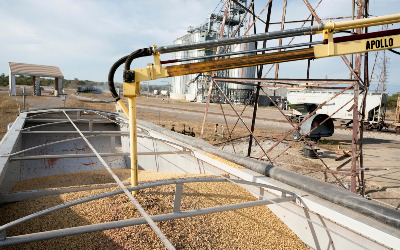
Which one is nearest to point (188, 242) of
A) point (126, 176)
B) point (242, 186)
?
point (242, 186)

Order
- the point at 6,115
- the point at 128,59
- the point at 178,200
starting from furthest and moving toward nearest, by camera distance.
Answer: the point at 6,115
the point at 128,59
the point at 178,200

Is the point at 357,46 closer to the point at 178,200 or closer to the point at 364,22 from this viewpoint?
the point at 364,22

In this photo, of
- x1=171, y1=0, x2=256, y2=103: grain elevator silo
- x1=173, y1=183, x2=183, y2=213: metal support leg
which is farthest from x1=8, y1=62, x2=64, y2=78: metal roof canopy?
x1=173, y1=183, x2=183, y2=213: metal support leg

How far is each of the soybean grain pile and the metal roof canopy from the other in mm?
31732

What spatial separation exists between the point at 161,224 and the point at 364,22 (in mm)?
3390

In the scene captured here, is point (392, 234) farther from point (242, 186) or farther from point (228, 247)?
point (242, 186)

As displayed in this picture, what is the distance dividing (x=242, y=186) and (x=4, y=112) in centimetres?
2191

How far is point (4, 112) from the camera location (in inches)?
765

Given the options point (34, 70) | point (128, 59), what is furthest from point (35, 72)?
point (128, 59)

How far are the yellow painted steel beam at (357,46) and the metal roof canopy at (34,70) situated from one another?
3375cm

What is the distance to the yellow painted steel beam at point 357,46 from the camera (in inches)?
114

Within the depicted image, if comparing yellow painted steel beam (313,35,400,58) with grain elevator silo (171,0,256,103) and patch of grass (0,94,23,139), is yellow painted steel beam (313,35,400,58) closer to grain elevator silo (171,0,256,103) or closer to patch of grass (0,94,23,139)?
patch of grass (0,94,23,139)

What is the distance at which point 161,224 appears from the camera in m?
3.07

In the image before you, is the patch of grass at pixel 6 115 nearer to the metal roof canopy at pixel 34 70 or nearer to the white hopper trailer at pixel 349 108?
the metal roof canopy at pixel 34 70
